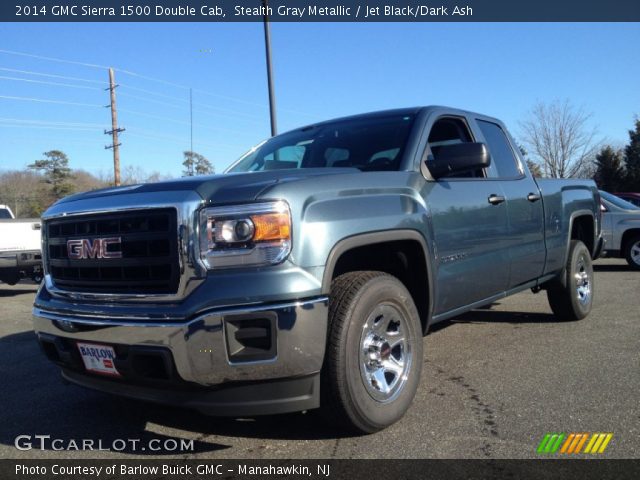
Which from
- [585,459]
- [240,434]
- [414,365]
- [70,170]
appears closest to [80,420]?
[240,434]

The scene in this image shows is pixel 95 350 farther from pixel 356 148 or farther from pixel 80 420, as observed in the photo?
pixel 356 148

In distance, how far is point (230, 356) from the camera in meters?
2.54

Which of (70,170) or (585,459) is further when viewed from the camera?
(70,170)

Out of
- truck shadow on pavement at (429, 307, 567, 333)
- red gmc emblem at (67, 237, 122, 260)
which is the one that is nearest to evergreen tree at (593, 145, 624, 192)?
truck shadow on pavement at (429, 307, 567, 333)

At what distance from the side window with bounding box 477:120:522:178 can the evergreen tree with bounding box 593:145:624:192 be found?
133 ft

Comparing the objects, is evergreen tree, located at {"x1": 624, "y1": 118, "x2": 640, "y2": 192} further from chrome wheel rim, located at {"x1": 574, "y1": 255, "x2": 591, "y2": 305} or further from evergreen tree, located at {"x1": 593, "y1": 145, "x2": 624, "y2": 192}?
chrome wheel rim, located at {"x1": 574, "y1": 255, "x2": 591, "y2": 305}

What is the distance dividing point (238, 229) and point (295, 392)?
0.83 metres

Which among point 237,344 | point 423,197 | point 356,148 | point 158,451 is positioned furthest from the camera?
point 356,148

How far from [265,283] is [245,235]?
26 cm

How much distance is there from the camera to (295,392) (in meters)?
2.67

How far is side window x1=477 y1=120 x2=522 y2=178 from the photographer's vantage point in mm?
4867

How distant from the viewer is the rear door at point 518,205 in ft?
15.0

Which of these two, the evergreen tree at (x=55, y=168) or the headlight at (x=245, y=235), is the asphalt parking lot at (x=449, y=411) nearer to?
the headlight at (x=245, y=235)

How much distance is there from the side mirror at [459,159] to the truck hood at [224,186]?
0.92m
